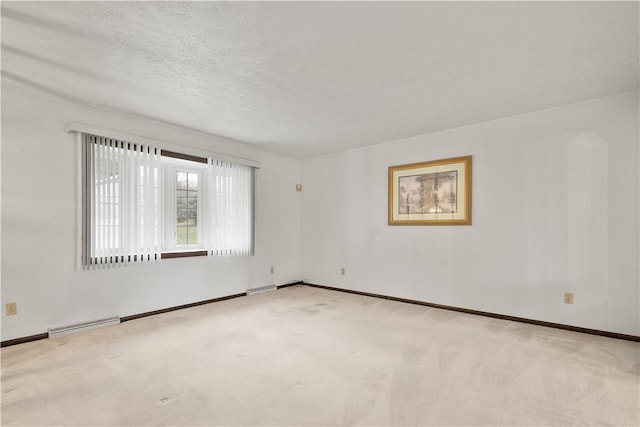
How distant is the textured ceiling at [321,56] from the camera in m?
1.81

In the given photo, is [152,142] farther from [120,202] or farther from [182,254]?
[182,254]

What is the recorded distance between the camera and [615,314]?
3.01 metres

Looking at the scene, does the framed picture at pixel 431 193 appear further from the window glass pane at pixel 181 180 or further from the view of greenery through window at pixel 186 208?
the window glass pane at pixel 181 180

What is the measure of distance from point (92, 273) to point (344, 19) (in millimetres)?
3402

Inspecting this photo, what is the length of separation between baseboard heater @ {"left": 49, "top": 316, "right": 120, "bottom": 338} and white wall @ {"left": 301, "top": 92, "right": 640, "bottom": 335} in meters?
3.25

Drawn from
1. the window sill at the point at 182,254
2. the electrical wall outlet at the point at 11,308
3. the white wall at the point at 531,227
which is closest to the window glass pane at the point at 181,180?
the window sill at the point at 182,254

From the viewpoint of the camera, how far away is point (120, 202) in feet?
11.2

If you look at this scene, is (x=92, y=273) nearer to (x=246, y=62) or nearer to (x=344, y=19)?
(x=246, y=62)

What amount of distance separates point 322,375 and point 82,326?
8.40 feet

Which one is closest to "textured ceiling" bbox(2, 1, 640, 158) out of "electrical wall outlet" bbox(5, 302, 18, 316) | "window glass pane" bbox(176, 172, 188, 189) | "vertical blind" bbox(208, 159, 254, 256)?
"window glass pane" bbox(176, 172, 188, 189)

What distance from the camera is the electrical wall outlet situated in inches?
110

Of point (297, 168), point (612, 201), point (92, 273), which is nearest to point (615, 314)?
point (612, 201)

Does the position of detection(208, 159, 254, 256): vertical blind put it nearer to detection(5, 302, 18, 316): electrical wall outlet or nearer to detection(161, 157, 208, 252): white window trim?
detection(161, 157, 208, 252): white window trim

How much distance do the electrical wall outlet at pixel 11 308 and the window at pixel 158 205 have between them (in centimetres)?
61
